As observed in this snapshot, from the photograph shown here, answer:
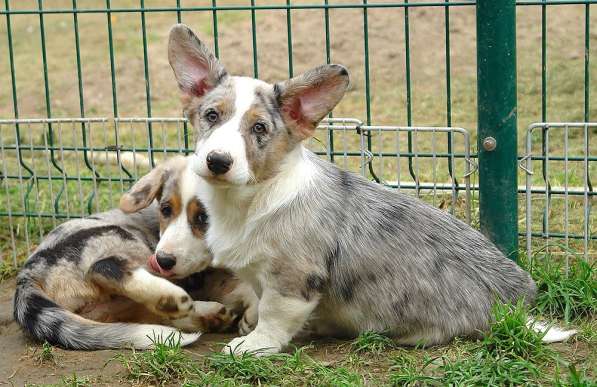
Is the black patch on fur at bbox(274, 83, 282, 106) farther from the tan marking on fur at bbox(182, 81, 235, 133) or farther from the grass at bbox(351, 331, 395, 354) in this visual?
the grass at bbox(351, 331, 395, 354)

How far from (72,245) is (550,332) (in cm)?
261

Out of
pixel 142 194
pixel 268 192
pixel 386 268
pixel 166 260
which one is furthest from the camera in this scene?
pixel 142 194

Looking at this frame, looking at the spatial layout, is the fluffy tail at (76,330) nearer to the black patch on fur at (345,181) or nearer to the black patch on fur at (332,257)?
the black patch on fur at (332,257)

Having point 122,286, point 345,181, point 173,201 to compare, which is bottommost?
point 122,286

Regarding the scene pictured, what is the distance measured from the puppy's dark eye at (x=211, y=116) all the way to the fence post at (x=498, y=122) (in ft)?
5.34

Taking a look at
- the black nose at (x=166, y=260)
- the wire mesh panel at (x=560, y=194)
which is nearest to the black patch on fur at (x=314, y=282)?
the black nose at (x=166, y=260)

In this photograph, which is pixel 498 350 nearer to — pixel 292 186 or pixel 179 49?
pixel 292 186

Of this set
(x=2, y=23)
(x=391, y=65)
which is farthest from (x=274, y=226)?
(x=2, y=23)

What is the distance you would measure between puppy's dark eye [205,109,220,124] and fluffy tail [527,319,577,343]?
5.95 feet

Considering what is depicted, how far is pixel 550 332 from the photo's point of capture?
4.87 meters

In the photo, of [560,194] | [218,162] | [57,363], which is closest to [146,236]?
[57,363]

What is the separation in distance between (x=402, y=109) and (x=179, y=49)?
5.12m

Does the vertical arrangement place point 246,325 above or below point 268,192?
below

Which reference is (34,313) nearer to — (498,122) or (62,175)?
(62,175)
